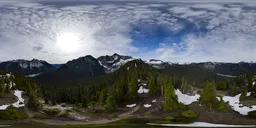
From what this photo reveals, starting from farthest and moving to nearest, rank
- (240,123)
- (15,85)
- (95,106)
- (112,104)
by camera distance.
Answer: (15,85) < (95,106) < (112,104) < (240,123)

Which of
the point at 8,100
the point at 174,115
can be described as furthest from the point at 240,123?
the point at 8,100

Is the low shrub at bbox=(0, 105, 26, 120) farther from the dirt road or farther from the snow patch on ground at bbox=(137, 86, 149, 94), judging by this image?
the snow patch on ground at bbox=(137, 86, 149, 94)

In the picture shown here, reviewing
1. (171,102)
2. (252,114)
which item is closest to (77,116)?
(171,102)

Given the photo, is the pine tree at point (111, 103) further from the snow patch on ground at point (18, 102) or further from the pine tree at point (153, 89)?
the snow patch on ground at point (18, 102)

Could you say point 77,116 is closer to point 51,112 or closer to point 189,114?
point 51,112

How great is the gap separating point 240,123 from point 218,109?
18321 mm

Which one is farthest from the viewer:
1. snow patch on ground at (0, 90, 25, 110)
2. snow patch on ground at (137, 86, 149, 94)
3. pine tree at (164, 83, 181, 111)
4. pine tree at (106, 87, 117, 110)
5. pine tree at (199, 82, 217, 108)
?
snow patch on ground at (137, 86, 149, 94)

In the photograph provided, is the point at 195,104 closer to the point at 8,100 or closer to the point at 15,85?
the point at 8,100

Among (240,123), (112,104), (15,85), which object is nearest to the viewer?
(240,123)

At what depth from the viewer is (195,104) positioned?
128 metres

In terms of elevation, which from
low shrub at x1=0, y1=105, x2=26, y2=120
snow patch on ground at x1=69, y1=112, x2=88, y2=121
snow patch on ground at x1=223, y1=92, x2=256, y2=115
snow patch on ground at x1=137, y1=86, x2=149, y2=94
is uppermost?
snow patch on ground at x1=137, y1=86, x2=149, y2=94

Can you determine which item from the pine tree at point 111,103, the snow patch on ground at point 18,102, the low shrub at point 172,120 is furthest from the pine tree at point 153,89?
the snow patch on ground at point 18,102

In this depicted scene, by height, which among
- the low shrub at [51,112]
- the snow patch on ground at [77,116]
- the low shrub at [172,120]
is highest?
the low shrub at [172,120]

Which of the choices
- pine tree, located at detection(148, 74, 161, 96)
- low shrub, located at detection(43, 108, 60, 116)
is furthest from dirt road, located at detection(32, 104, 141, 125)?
low shrub, located at detection(43, 108, 60, 116)
